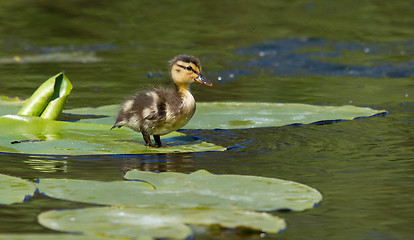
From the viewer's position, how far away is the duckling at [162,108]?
553cm

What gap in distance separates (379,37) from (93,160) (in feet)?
29.0

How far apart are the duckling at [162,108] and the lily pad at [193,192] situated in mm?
1261

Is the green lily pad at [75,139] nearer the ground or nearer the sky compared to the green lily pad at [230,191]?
nearer the sky

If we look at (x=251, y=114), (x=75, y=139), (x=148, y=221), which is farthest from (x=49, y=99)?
(x=148, y=221)

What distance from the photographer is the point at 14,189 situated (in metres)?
4.03

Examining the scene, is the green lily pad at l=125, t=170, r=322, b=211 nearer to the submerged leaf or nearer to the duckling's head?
the duckling's head

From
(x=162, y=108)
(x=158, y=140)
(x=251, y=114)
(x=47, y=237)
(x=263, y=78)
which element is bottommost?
(x=47, y=237)

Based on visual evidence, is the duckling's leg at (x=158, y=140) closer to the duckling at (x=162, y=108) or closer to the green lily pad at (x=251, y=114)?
the duckling at (x=162, y=108)

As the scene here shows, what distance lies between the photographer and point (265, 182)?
13.5 feet

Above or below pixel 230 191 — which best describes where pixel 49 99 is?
above

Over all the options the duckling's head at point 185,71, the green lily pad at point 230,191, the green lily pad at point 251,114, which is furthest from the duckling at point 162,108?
the green lily pad at point 230,191

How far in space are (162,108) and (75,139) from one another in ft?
2.33

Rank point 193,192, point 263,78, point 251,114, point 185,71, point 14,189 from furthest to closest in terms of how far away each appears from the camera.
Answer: point 263,78
point 251,114
point 185,71
point 14,189
point 193,192

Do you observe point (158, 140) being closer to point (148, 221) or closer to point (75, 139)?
point (75, 139)
